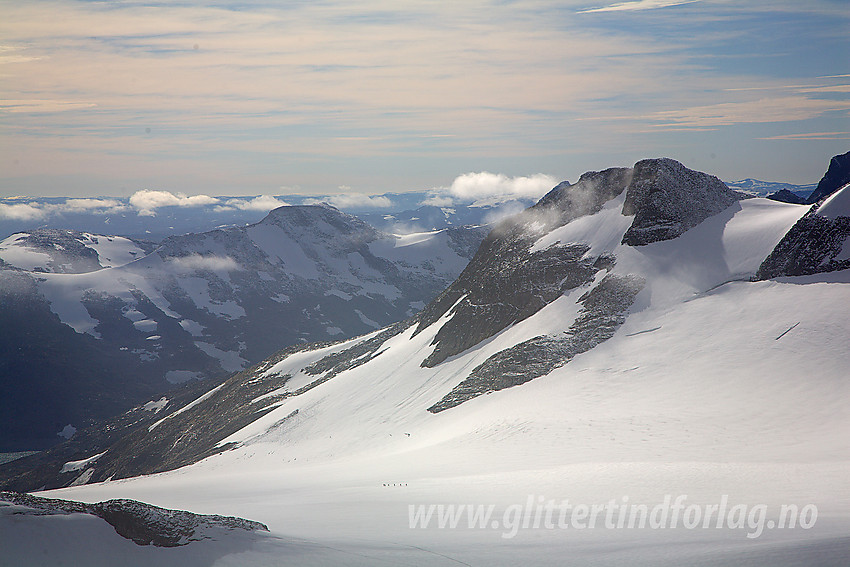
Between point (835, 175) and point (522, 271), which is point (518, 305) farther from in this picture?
point (835, 175)

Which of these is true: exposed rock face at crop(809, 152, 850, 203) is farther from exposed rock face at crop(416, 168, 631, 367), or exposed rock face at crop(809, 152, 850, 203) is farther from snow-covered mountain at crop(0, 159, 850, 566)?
snow-covered mountain at crop(0, 159, 850, 566)

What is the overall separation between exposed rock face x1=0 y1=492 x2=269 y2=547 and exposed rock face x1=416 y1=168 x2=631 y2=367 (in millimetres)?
47676

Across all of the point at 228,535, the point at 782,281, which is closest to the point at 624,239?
the point at 782,281

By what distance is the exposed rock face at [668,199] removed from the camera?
57469 mm

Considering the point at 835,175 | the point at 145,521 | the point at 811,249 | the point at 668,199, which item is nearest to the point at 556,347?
the point at 811,249

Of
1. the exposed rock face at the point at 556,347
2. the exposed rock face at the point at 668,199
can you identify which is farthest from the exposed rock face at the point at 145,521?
the exposed rock face at the point at 668,199

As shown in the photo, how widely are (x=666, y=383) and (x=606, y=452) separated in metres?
11.7

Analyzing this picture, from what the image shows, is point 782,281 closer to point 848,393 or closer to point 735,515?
point 848,393

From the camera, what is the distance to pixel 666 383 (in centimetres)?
3600

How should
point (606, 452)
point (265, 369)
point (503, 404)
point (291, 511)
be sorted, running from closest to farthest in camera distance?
point (291, 511) → point (606, 452) → point (503, 404) → point (265, 369)

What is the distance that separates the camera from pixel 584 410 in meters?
35.0

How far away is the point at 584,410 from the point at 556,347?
13.2 meters

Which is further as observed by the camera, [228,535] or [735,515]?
[735,515]

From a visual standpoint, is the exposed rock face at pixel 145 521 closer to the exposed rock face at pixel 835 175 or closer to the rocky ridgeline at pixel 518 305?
the rocky ridgeline at pixel 518 305
